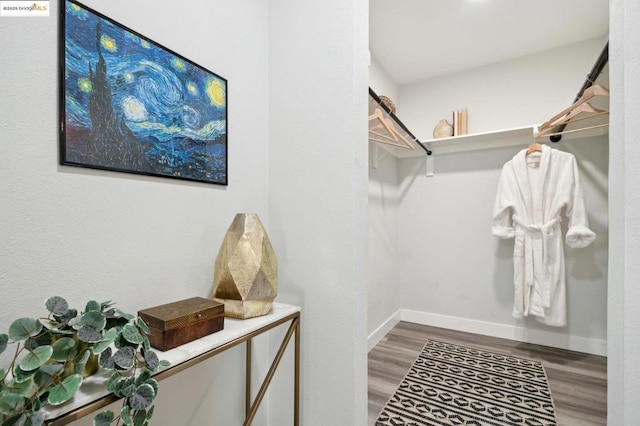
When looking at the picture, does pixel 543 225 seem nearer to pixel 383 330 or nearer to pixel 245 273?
pixel 383 330

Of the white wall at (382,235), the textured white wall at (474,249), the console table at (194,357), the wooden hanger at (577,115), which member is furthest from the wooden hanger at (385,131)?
the console table at (194,357)

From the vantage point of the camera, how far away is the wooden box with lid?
822mm

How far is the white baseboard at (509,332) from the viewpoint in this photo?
239cm

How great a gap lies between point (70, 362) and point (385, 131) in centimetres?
250

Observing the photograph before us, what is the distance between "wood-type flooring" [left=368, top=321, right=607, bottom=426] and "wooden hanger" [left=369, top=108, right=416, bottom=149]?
70.0 inches

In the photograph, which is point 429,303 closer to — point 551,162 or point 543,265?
point 543,265

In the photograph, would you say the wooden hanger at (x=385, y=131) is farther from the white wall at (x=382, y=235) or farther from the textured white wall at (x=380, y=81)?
the textured white wall at (x=380, y=81)

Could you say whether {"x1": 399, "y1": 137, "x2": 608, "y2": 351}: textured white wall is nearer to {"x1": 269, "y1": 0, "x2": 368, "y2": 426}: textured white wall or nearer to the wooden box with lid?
{"x1": 269, "y1": 0, "x2": 368, "y2": 426}: textured white wall

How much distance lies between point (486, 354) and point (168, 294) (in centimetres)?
248

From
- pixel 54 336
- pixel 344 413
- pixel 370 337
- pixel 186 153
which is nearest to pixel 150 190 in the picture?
pixel 186 153

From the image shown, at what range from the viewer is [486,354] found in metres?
2.38

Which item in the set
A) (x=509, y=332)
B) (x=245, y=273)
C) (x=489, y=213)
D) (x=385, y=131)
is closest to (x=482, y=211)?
(x=489, y=213)

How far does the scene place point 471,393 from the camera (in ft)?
6.07

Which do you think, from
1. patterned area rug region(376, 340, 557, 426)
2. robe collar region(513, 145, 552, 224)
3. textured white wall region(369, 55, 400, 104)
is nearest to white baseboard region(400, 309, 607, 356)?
patterned area rug region(376, 340, 557, 426)
